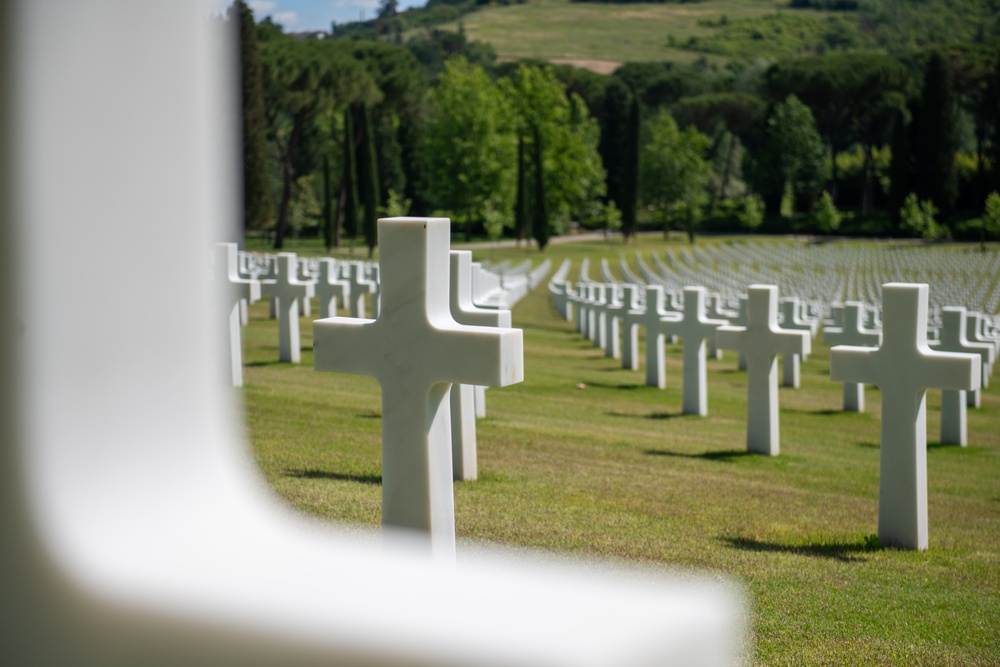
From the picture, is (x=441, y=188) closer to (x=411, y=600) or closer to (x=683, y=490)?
(x=683, y=490)

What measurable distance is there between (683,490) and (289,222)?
1959 inches

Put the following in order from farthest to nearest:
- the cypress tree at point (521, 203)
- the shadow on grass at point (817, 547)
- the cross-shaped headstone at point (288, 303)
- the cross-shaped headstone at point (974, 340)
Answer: the cypress tree at point (521, 203), the cross-shaped headstone at point (974, 340), the cross-shaped headstone at point (288, 303), the shadow on grass at point (817, 547)

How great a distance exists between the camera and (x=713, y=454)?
7.72m

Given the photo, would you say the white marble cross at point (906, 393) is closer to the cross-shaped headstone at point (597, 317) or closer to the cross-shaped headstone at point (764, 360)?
the cross-shaped headstone at point (764, 360)

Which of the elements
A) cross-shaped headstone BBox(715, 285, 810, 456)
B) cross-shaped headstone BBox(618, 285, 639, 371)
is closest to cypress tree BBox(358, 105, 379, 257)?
cross-shaped headstone BBox(618, 285, 639, 371)

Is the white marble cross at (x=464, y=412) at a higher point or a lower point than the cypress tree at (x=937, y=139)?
lower

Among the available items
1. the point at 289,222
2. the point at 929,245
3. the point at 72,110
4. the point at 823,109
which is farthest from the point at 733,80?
the point at 72,110

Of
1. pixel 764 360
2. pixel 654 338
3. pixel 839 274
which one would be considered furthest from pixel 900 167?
pixel 764 360

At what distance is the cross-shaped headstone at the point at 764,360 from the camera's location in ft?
25.6

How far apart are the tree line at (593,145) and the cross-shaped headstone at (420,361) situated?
27837 mm

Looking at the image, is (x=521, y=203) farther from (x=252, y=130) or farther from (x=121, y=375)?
(x=121, y=375)

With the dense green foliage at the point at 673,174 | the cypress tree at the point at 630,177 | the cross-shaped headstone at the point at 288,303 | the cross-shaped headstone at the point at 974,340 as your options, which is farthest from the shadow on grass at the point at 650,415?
the dense green foliage at the point at 673,174

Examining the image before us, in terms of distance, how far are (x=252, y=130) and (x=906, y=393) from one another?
3454 centimetres

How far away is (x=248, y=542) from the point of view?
1374mm
